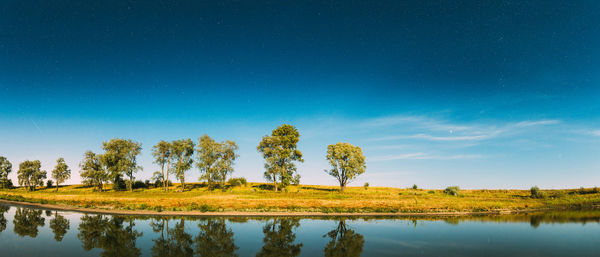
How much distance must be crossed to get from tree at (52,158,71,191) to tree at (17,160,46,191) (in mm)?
11666

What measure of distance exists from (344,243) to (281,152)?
53.1 metres

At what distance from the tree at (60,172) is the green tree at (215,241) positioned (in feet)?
376

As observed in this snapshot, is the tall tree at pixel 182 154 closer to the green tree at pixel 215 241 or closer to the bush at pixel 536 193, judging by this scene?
the green tree at pixel 215 241

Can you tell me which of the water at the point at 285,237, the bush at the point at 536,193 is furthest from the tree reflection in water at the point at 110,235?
the bush at the point at 536,193

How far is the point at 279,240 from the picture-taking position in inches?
807

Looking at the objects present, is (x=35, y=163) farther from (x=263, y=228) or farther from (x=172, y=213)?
(x=263, y=228)

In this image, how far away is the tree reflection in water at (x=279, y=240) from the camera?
17188 mm

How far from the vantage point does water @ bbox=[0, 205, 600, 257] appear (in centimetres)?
1745

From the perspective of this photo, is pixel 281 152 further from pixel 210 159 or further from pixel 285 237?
pixel 285 237

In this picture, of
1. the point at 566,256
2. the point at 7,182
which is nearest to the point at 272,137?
the point at 566,256

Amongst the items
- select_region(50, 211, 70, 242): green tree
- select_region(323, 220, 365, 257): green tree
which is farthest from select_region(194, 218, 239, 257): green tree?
select_region(50, 211, 70, 242): green tree

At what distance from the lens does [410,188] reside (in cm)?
9306

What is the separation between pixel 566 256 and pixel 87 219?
129 feet

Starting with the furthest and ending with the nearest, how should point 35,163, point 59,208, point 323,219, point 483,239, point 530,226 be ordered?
point 35,163 → point 59,208 → point 323,219 → point 530,226 → point 483,239
